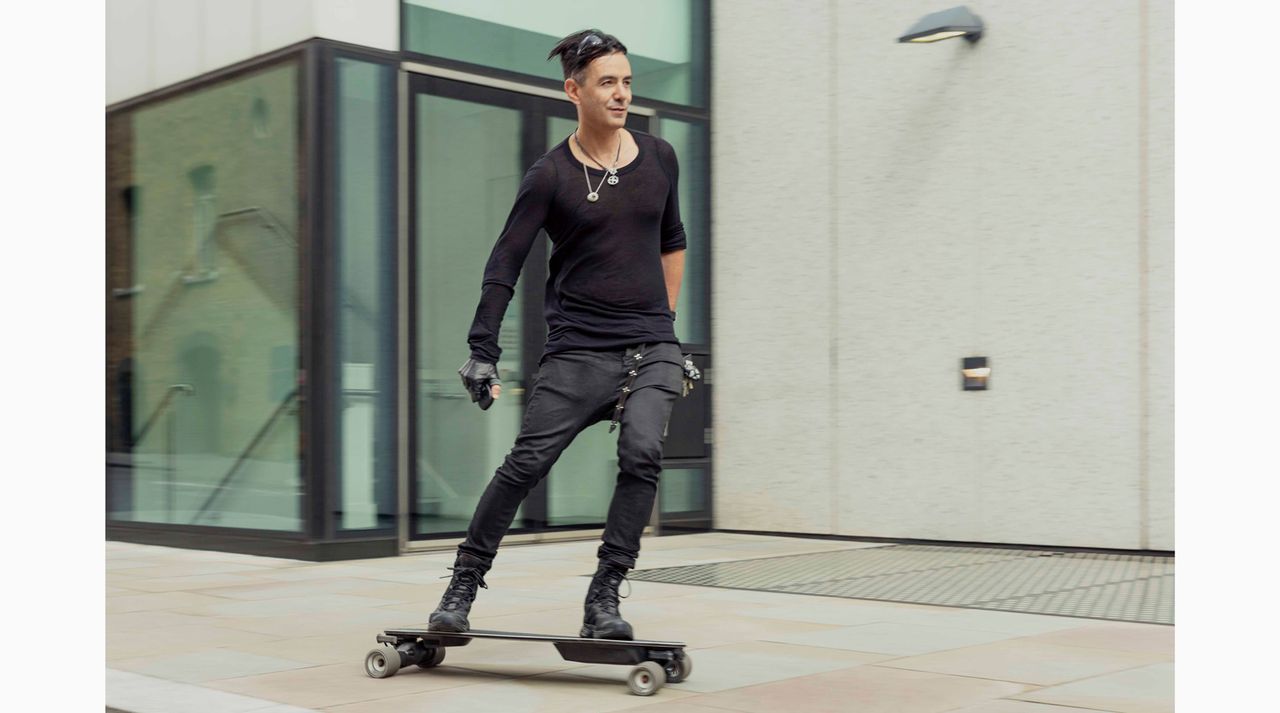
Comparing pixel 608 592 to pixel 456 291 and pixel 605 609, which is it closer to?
pixel 605 609

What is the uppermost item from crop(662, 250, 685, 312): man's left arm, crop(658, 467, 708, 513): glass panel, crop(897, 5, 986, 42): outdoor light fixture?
crop(897, 5, 986, 42): outdoor light fixture

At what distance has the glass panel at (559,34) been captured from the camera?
28.2 ft

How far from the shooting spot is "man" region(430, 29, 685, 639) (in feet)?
13.8

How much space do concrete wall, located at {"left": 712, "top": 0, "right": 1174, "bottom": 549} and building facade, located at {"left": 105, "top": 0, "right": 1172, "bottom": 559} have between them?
2 cm

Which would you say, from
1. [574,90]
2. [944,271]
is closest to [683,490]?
[944,271]

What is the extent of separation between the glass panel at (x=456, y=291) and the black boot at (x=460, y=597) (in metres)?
4.17

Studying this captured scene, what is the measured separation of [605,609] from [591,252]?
3.46 ft

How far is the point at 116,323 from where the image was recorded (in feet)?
31.9

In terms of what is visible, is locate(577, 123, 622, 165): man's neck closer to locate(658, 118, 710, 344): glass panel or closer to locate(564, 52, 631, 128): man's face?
locate(564, 52, 631, 128): man's face

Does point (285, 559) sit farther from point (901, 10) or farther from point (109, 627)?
point (901, 10)

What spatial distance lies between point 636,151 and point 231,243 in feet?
16.3

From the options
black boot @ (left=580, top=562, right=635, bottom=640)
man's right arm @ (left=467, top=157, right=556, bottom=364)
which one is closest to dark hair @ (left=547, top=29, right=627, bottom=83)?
man's right arm @ (left=467, top=157, right=556, bottom=364)

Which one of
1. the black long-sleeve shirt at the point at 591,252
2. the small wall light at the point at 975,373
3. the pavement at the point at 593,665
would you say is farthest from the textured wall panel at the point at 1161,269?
the black long-sleeve shirt at the point at 591,252

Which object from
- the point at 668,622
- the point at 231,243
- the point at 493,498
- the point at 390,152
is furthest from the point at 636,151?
the point at 231,243
